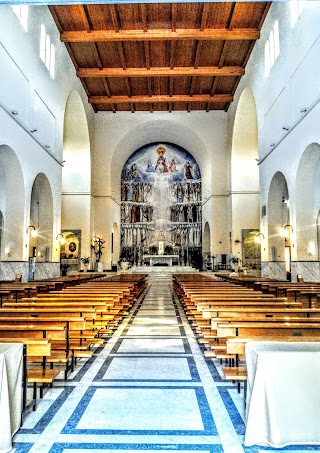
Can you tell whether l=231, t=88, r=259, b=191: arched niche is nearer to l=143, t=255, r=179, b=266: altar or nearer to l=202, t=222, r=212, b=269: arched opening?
l=202, t=222, r=212, b=269: arched opening

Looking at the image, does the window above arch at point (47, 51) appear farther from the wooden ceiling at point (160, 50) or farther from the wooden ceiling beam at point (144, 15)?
the wooden ceiling beam at point (144, 15)

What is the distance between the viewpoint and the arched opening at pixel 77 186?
26.9 m

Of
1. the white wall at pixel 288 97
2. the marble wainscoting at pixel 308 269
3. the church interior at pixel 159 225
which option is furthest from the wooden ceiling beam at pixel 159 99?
the marble wainscoting at pixel 308 269

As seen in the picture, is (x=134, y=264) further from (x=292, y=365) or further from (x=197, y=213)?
(x=292, y=365)

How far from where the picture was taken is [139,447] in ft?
10.0

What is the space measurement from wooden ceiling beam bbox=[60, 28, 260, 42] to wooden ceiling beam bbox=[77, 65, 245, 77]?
12.3ft

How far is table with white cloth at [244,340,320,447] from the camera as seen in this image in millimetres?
3008

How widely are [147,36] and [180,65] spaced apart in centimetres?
469

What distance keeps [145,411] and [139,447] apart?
27.9 inches

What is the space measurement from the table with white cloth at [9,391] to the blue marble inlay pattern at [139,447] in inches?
15.0

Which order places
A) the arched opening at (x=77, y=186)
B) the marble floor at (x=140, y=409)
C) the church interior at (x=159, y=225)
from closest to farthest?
the marble floor at (x=140, y=409) < the church interior at (x=159, y=225) < the arched opening at (x=77, y=186)

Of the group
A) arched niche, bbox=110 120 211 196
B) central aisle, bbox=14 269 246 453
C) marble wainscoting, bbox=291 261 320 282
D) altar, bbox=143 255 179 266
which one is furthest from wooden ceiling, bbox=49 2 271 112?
central aisle, bbox=14 269 246 453

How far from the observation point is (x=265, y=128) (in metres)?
19.4

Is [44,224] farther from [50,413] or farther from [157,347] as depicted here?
[50,413]
